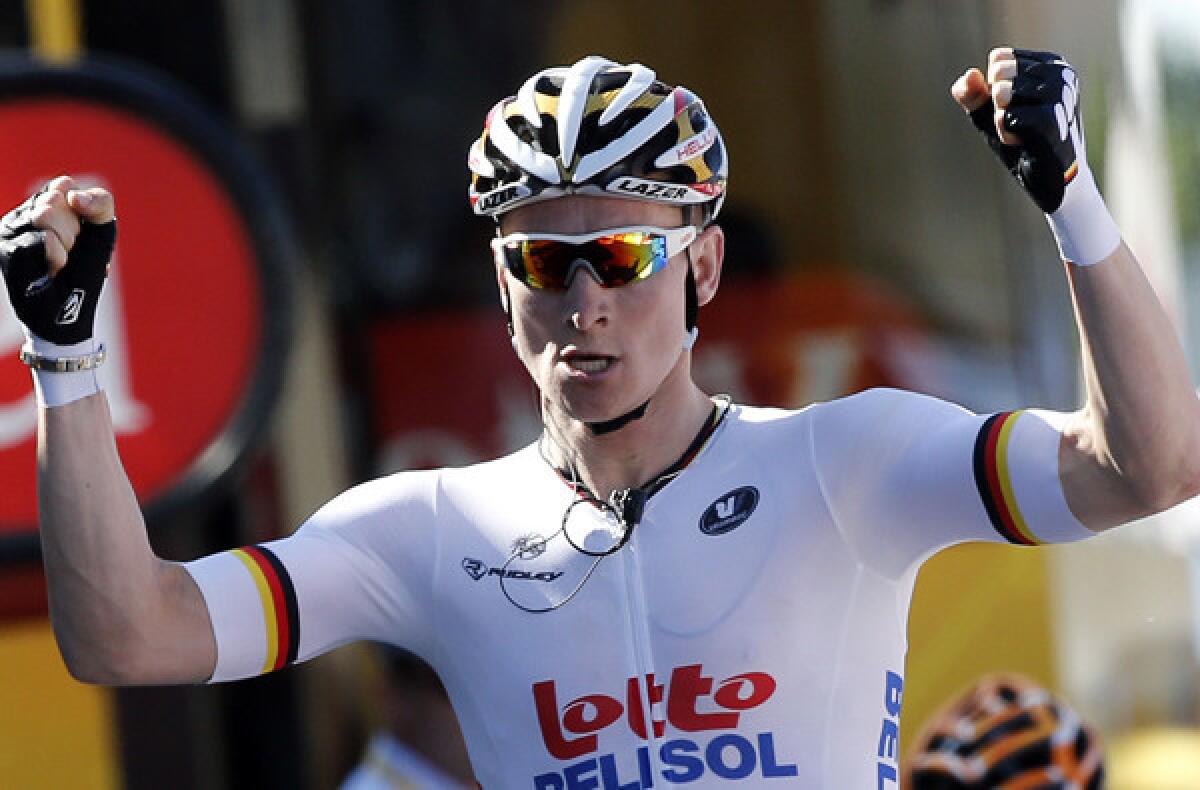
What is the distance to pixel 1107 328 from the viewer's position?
2266 millimetres

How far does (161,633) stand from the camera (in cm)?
252

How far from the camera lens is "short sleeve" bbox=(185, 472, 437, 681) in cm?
262

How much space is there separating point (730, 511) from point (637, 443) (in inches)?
6.5

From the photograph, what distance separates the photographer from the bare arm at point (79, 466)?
242cm

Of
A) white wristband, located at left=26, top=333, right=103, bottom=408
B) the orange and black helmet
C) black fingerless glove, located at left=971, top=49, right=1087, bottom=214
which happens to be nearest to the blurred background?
the orange and black helmet

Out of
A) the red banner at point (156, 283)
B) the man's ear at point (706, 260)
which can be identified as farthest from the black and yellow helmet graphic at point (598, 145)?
the red banner at point (156, 283)

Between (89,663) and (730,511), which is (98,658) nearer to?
(89,663)

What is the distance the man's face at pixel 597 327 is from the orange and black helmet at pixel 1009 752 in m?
1.59

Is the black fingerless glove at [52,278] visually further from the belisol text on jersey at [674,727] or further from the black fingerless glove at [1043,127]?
the black fingerless glove at [1043,127]

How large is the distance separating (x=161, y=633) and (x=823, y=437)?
0.92 meters

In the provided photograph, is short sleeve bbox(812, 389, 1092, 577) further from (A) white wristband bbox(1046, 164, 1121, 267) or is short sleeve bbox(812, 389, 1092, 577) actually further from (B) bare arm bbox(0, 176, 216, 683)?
(B) bare arm bbox(0, 176, 216, 683)

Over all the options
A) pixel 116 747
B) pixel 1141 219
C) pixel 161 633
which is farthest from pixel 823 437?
pixel 1141 219

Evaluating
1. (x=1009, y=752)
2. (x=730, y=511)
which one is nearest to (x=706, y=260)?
(x=730, y=511)

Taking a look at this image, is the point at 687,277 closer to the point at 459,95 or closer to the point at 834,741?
the point at 834,741
